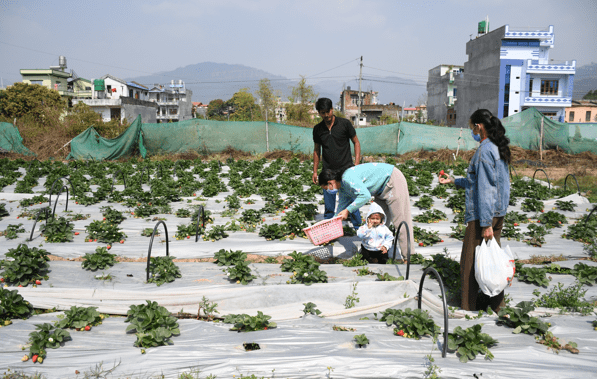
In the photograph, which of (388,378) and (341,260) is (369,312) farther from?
(341,260)

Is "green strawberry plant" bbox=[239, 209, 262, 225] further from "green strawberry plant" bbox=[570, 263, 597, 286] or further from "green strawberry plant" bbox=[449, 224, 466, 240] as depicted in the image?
"green strawberry plant" bbox=[570, 263, 597, 286]

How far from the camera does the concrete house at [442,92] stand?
52094 mm

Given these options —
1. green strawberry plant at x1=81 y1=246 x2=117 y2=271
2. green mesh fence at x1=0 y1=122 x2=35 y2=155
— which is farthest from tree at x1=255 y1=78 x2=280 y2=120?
green strawberry plant at x1=81 y1=246 x2=117 y2=271

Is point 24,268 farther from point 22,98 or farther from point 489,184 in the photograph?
point 22,98

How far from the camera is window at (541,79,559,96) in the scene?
36.8 metres

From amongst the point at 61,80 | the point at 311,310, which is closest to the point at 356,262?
the point at 311,310

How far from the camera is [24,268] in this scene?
175 inches

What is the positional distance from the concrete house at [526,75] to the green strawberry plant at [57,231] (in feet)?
132

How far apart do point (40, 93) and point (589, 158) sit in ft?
156

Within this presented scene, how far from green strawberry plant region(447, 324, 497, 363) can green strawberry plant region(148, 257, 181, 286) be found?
3109 mm

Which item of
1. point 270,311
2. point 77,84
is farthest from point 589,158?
point 77,84

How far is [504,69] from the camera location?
1490 inches

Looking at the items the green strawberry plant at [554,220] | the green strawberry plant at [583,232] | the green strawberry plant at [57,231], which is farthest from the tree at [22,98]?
the green strawberry plant at [583,232]

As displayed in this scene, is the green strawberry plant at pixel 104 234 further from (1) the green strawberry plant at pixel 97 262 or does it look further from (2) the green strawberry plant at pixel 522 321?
(2) the green strawberry plant at pixel 522 321
